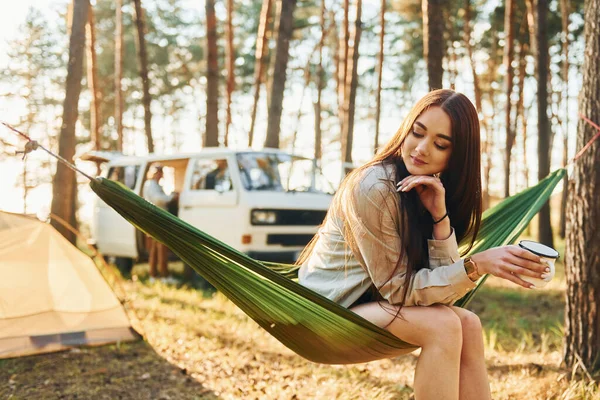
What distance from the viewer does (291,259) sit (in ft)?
21.7

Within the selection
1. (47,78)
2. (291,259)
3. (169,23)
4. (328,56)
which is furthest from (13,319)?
(47,78)

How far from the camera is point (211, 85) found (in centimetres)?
876

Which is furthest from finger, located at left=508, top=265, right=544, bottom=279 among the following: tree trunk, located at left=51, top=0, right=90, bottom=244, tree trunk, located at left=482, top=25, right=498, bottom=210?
tree trunk, located at left=482, top=25, right=498, bottom=210

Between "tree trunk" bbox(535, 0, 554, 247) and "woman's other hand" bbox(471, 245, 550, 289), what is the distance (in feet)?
24.9

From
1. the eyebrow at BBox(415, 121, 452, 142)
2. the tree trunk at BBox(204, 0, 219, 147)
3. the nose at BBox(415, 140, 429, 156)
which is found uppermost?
the tree trunk at BBox(204, 0, 219, 147)

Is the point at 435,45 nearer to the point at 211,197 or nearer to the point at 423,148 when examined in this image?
the point at 211,197

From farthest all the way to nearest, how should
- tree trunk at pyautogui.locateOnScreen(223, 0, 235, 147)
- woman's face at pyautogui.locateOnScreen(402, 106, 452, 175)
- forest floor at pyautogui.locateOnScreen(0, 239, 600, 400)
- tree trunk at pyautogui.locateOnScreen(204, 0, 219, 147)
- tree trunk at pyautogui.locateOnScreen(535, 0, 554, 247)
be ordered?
1. tree trunk at pyautogui.locateOnScreen(223, 0, 235, 147)
2. tree trunk at pyautogui.locateOnScreen(535, 0, 554, 247)
3. tree trunk at pyautogui.locateOnScreen(204, 0, 219, 147)
4. forest floor at pyautogui.locateOnScreen(0, 239, 600, 400)
5. woman's face at pyautogui.locateOnScreen(402, 106, 452, 175)

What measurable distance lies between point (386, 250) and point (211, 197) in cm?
485

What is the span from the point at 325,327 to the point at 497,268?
24.7 inches

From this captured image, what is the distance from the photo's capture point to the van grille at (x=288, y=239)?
6414 mm

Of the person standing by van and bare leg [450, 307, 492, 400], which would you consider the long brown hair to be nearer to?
bare leg [450, 307, 492, 400]

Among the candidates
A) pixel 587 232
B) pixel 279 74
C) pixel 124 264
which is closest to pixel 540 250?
pixel 587 232

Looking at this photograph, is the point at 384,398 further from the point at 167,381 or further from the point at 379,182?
the point at 379,182

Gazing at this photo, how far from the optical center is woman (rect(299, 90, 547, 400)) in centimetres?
193
